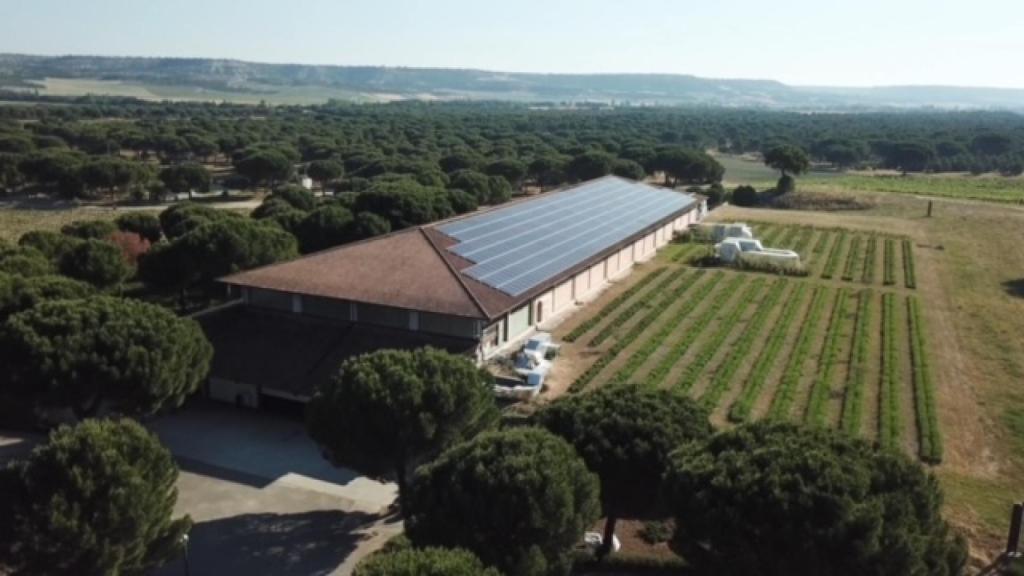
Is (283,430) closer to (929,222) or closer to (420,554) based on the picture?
(420,554)

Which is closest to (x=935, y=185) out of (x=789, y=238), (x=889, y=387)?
(x=789, y=238)

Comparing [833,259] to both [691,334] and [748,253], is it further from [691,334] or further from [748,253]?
[691,334]

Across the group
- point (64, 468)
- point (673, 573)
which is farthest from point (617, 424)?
point (64, 468)

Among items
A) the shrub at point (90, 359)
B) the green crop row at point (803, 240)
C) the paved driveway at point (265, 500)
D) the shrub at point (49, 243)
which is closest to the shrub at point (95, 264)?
the shrub at point (49, 243)

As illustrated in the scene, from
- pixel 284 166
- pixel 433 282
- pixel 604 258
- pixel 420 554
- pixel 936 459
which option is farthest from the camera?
pixel 284 166

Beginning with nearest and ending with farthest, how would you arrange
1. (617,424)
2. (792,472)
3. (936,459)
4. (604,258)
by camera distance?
1. (792,472)
2. (617,424)
3. (936,459)
4. (604,258)

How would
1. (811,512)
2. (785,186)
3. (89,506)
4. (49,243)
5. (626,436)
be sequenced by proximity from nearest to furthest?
1. (811,512)
2. (89,506)
3. (626,436)
4. (49,243)
5. (785,186)
